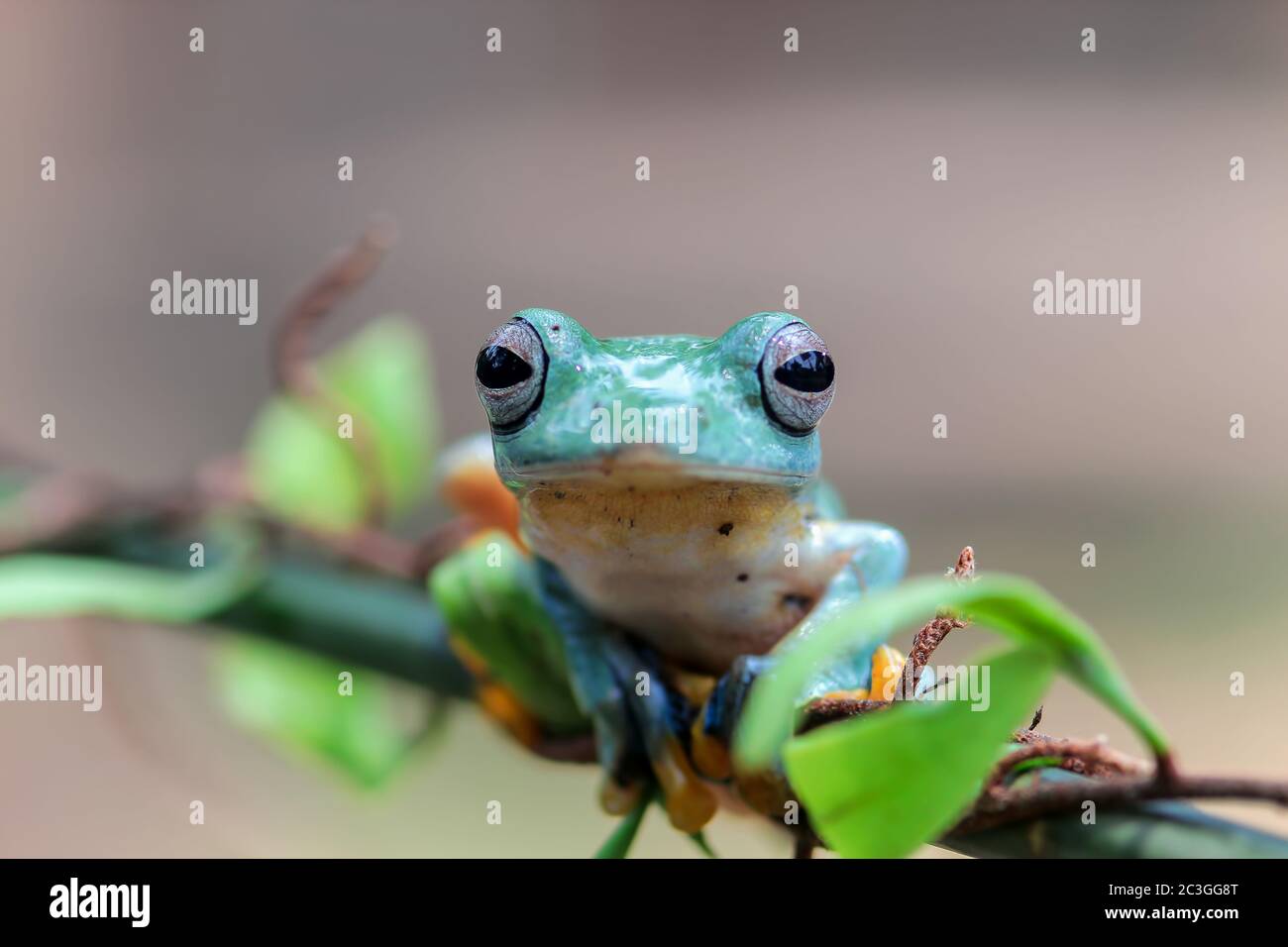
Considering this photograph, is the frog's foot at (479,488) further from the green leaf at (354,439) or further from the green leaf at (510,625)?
the green leaf at (510,625)

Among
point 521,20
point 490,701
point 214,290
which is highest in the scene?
point 521,20

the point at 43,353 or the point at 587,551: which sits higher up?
the point at 43,353

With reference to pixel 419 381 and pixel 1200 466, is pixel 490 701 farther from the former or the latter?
pixel 1200 466

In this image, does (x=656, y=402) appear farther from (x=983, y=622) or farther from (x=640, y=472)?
(x=983, y=622)

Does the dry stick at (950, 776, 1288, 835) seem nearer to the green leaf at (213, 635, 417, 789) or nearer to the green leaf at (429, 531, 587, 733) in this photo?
the green leaf at (429, 531, 587, 733)
